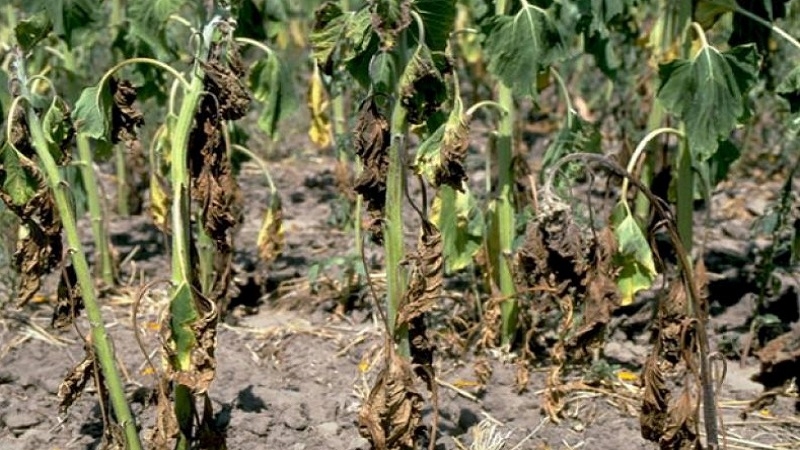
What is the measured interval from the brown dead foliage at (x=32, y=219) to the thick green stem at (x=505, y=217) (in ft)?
4.55

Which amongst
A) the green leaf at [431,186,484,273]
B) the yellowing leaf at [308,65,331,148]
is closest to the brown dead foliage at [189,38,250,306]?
the green leaf at [431,186,484,273]

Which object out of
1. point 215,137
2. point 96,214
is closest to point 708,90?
point 215,137

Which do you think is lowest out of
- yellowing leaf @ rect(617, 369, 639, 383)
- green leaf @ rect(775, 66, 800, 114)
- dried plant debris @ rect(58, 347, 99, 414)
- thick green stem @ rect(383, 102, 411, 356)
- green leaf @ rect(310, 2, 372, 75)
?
yellowing leaf @ rect(617, 369, 639, 383)

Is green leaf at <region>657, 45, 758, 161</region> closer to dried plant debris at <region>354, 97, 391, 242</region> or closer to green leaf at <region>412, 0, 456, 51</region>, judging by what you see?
green leaf at <region>412, 0, 456, 51</region>

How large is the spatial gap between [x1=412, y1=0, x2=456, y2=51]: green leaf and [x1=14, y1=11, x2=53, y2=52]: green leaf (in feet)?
2.79

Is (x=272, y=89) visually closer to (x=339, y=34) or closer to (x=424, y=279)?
(x=339, y=34)

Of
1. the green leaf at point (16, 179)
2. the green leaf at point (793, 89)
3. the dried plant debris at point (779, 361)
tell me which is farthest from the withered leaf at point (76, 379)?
the dried plant debris at point (779, 361)

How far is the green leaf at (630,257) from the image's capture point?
326 cm

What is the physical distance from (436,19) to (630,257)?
3.04 ft

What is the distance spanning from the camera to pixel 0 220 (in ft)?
14.7

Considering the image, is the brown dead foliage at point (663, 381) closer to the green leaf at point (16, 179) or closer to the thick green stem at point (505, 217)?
the thick green stem at point (505, 217)

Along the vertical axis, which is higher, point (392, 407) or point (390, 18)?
point (390, 18)

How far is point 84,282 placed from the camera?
9.29 feet

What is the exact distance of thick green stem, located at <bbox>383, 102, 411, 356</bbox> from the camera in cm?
279
